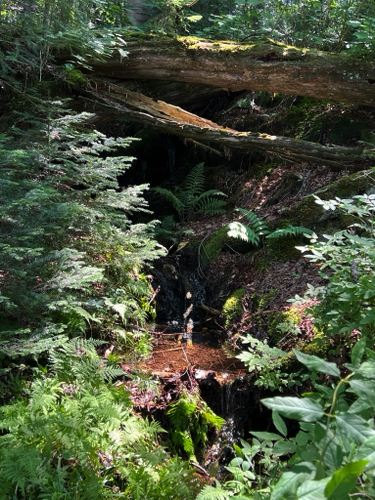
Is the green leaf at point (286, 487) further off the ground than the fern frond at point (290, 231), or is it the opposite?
the green leaf at point (286, 487)

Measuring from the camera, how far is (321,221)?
6.10 m

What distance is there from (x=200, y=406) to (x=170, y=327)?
6.26ft

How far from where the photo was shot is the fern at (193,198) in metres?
8.23

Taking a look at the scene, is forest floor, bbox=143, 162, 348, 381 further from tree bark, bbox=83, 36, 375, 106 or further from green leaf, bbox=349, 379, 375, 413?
green leaf, bbox=349, 379, 375, 413

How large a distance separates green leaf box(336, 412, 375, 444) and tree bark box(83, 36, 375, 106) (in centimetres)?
670

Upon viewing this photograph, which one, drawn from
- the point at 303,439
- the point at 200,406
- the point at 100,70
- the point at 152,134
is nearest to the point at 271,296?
the point at 200,406

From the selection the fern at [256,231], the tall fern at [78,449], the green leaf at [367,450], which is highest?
the green leaf at [367,450]

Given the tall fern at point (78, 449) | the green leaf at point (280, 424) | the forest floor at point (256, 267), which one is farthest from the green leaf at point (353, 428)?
the forest floor at point (256, 267)

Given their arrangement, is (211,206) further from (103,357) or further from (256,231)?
(103,357)

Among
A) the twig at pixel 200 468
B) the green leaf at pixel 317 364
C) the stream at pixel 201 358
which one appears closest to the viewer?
the green leaf at pixel 317 364

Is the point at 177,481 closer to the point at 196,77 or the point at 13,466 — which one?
the point at 13,466

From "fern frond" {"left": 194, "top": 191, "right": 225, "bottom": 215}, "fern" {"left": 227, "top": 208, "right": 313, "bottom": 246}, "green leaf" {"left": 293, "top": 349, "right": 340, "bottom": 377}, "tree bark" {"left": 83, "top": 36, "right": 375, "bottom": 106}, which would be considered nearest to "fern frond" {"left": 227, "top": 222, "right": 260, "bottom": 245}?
"fern" {"left": 227, "top": 208, "right": 313, "bottom": 246}

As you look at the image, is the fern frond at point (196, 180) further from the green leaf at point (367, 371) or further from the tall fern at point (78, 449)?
the green leaf at point (367, 371)

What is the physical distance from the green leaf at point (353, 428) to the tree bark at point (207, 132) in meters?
6.10
